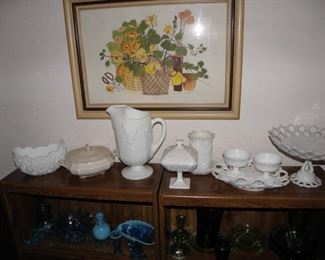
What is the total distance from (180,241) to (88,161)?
59cm

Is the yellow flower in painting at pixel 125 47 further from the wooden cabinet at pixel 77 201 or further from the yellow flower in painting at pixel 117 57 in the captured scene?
the wooden cabinet at pixel 77 201

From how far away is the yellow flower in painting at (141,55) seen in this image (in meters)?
1.05

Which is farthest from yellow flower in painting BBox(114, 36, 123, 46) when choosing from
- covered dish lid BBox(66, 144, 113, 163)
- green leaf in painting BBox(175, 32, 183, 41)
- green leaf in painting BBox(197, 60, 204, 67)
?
covered dish lid BBox(66, 144, 113, 163)

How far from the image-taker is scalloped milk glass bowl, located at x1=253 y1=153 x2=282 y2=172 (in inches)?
36.3

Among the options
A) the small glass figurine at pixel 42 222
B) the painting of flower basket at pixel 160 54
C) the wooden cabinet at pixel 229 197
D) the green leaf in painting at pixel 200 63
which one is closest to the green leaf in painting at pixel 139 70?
the painting of flower basket at pixel 160 54

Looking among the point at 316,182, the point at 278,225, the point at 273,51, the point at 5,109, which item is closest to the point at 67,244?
the point at 5,109

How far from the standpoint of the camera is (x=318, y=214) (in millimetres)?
1024

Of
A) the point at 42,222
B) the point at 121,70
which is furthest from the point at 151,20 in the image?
the point at 42,222

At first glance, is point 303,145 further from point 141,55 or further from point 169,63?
point 141,55

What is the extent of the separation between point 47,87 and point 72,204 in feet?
2.06

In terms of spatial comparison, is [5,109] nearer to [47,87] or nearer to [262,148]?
[47,87]

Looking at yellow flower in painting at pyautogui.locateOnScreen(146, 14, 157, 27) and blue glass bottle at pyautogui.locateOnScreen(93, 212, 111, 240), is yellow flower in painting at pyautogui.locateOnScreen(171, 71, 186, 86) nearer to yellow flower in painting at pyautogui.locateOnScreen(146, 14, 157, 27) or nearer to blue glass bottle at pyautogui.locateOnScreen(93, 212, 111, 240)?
yellow flower in painting at pyautogui.locateOnScreen(146, 14, 157, 27)

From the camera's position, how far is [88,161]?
1.02 meters

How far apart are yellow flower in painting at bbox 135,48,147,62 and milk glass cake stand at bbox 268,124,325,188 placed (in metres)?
0.63
